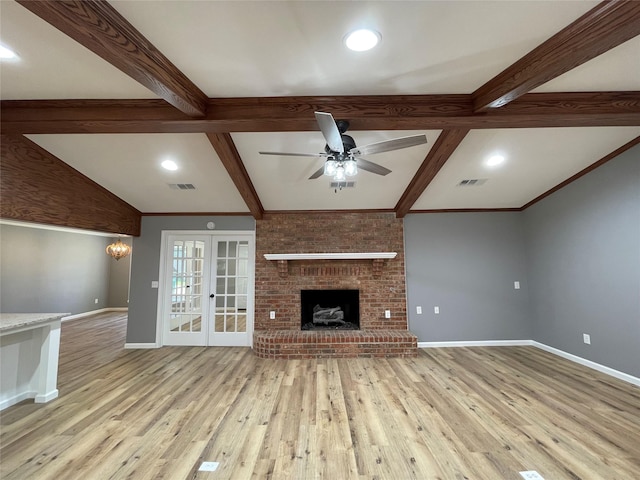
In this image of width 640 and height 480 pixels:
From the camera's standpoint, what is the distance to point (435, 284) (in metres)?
4.92

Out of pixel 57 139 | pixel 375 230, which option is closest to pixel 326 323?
pixel 375 230

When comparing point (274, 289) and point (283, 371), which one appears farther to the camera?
point (274, 289)

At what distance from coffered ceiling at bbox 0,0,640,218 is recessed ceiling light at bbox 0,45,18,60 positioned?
0.05 metres

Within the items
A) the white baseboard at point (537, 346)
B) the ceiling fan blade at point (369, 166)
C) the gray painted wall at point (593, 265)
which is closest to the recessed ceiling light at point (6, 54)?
the ceiling fan blade at point (369, 166)

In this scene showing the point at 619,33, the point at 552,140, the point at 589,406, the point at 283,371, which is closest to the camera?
the point at 619,33

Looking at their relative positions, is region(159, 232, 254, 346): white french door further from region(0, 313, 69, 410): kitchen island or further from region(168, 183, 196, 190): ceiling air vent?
region(0, 313, 69, 410): kitchen island

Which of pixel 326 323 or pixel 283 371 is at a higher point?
pixel 326 323

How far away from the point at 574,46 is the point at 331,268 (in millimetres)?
3894

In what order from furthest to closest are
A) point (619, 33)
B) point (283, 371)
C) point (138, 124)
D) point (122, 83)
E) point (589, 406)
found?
point (283, 371), point (589, 406), point (138, 124), point (122, 83), point (619, 33)

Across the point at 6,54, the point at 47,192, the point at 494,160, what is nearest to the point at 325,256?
the point at 494,160

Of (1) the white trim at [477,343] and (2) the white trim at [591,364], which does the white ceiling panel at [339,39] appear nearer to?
(2) the white trim at [591,364]

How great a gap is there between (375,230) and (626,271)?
3.20 m

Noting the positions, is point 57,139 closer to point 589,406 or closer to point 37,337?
point 37,337

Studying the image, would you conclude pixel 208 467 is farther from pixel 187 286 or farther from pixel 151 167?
pixel 187 286
